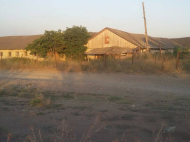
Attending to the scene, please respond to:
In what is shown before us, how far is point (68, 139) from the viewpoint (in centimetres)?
504

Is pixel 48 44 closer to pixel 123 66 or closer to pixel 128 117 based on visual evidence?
pixel 123 66

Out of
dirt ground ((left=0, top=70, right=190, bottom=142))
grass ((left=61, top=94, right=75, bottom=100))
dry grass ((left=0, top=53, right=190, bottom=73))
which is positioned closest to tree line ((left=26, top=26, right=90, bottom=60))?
dry grass ((left=0, top=53, right=190, bottom=73))

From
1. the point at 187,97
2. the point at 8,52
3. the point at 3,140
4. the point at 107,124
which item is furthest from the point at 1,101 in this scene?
the point at 8,52

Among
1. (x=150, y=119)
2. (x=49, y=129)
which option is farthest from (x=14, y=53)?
(x=150, y=119)

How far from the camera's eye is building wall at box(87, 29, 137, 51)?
3603 cm

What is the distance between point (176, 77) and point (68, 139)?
39.9 feet

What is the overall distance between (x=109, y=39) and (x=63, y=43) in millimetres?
6883

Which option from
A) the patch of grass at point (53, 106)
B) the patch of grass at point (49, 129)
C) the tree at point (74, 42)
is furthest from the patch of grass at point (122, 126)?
the tree at point (74, 42)

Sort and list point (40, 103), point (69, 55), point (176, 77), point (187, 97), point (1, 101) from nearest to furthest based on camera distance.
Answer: point (40, 103), point (1, 101), point (187, 97), point (176, 77), point (69, 55)

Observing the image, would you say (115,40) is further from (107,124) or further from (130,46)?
(107,124)

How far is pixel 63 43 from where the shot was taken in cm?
3609

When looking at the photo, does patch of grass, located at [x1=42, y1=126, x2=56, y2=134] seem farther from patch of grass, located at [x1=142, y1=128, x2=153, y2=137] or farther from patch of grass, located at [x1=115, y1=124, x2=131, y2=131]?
patch of grass, located at [x1=142, y1=128, x2=153, y2=137]

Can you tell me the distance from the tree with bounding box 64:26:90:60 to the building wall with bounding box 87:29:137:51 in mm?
1289

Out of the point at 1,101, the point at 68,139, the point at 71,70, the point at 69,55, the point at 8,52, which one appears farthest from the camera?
the point at 8,52
